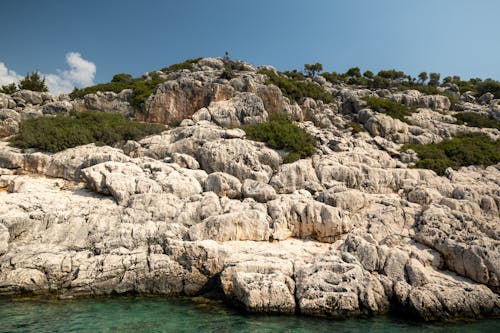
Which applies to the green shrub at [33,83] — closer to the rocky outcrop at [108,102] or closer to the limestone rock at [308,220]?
the rocky outcrop at [108,102]

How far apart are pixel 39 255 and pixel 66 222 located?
2.69 metres

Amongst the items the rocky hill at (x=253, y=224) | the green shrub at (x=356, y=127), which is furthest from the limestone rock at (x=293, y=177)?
the green shrub at (x=356, y=127)

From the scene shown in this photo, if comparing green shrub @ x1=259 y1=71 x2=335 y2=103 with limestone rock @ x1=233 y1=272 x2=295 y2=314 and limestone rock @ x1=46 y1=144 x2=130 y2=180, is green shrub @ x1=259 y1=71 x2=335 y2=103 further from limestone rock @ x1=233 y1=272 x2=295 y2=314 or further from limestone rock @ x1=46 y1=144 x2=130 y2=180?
limestone rock @ x1=233 y1=272 x2=295 y2=314

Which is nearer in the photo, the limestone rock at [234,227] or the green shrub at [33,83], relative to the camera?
the limestone rock at [234,227]

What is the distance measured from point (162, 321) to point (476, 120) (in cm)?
4534

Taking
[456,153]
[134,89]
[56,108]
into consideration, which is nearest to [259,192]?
[456,153]

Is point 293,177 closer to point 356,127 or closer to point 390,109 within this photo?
point 356,127

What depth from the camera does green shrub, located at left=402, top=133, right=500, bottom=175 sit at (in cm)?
2894

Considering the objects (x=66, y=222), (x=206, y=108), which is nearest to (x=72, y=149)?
(x=66, y=222)

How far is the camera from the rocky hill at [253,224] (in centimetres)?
1503

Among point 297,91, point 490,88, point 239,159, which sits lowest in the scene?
point 239,159

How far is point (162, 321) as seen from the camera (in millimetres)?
13055

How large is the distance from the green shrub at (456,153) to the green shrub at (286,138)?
10452mm

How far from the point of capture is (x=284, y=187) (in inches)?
966
